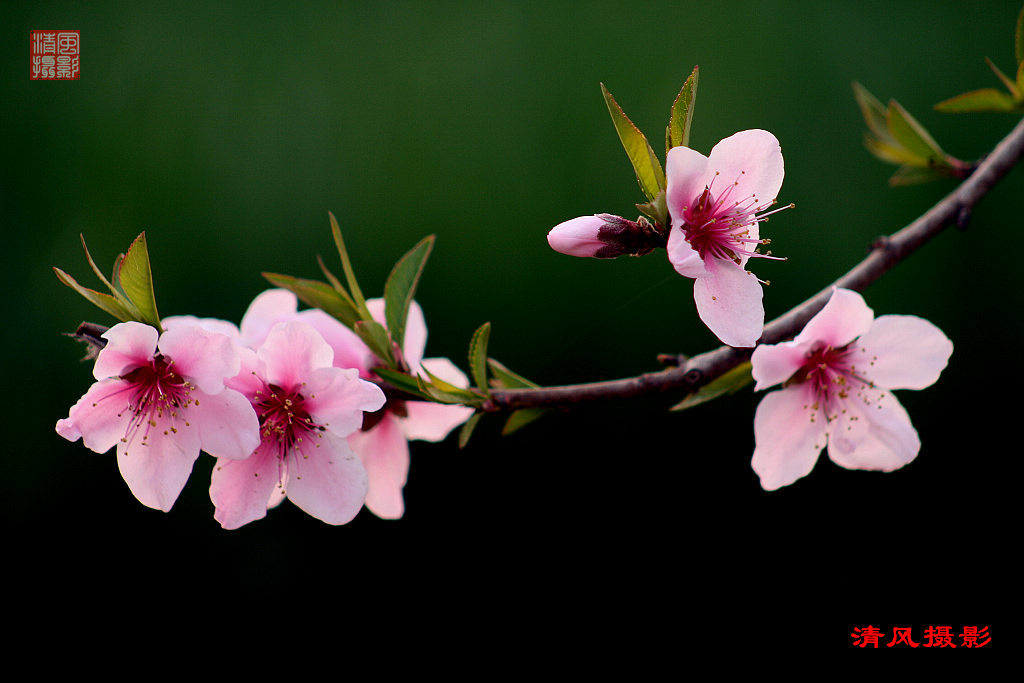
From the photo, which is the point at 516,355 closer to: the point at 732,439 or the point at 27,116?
the point at 732,439

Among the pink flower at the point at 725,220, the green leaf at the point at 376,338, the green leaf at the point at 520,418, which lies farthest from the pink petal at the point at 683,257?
the green leaf at the point at 376,338

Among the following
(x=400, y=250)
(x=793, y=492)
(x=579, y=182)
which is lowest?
(x=793, y=492)

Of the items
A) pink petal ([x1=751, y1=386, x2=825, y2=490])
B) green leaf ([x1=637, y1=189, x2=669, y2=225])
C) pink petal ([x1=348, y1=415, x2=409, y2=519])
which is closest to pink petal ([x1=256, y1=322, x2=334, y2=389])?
pink petal ([x1=348, y1=415, x2=409, y2=519])

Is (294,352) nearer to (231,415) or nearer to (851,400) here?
(231,415)

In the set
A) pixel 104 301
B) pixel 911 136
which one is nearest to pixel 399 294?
pixel 104 301

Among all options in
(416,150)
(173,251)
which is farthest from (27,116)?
(416,150)

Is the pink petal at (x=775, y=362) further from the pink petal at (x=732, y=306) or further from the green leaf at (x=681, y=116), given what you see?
the green leaf at (x=681, y=116)
